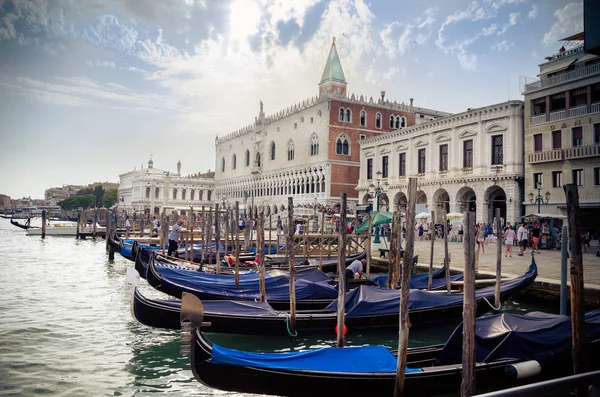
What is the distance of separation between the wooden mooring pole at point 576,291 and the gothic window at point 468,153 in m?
19.1

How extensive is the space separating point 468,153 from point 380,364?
20.4m

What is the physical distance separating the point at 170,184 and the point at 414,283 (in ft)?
168

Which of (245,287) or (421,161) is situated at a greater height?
(421,161)

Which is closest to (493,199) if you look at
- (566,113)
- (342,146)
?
(566,113)

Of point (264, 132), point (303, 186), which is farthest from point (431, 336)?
point (264, 132)

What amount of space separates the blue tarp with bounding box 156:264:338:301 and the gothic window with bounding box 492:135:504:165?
15.6 metres

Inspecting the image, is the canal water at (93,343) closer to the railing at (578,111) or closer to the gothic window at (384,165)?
the railing at (578,111)

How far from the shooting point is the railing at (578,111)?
58.7ft

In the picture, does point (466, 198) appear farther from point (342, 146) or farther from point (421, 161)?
point (342, 146)

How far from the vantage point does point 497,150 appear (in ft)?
71.2

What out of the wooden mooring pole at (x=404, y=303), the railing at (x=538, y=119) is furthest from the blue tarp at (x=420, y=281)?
the railing at (x=538, y=119)

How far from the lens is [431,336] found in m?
7.77

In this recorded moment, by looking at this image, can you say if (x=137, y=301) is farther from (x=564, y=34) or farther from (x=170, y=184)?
(x=170, y=184)

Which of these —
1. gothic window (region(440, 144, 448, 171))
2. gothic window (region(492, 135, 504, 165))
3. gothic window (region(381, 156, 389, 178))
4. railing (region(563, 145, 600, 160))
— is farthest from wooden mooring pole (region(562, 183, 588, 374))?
gothic window (region(381, 156, 389, 178))
